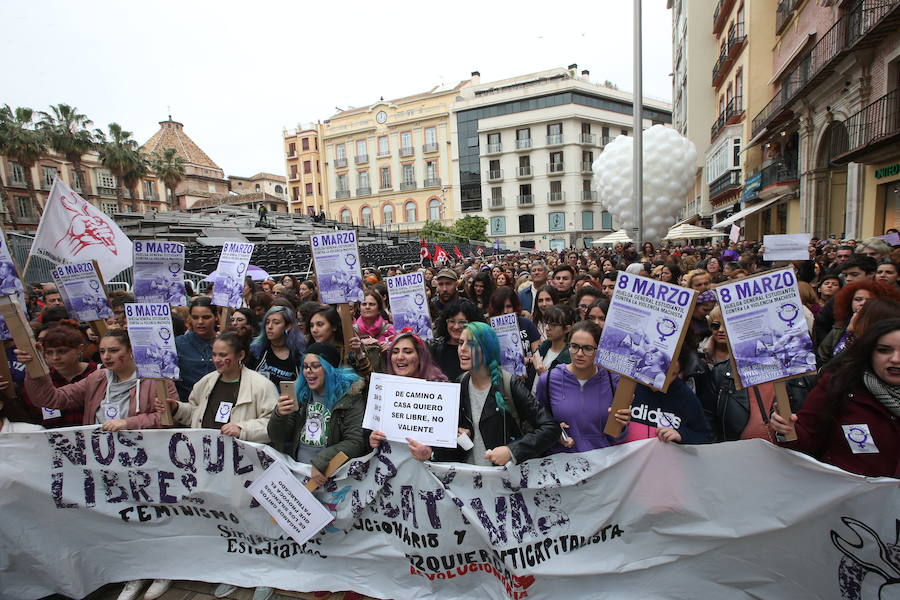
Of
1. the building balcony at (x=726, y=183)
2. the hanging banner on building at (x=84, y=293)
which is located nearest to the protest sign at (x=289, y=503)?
the hanging banner on building at (x=84, y=293)

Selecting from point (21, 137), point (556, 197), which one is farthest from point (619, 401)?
point (556, 197)

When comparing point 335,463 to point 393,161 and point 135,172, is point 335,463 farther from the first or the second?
point 393,161

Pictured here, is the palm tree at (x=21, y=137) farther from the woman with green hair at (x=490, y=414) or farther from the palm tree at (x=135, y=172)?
the woman with green hair at (x=490, y=414)

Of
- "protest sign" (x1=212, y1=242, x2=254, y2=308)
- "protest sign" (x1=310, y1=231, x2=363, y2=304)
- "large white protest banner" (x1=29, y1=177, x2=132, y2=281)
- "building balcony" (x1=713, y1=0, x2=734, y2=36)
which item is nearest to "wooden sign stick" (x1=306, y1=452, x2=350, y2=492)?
"protest sign" (x1=310, y1=231, x2=363, y2=304)

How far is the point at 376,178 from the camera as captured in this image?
197ft

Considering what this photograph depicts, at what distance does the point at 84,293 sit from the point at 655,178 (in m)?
19.9

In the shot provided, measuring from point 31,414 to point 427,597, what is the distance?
3.37 meters

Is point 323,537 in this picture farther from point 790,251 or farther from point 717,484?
point 790,251

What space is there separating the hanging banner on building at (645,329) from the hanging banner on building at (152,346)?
2840 millimetres

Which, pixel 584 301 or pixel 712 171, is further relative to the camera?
pixel 712 171

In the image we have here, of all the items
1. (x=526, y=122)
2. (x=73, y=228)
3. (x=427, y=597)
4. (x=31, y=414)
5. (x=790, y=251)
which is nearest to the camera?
(x=427, y=597)

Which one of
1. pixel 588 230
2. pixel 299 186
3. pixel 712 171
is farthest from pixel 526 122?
pixel 299 186

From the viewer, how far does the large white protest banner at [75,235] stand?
17.7 feet

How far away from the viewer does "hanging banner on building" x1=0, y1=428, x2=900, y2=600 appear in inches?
98.3
